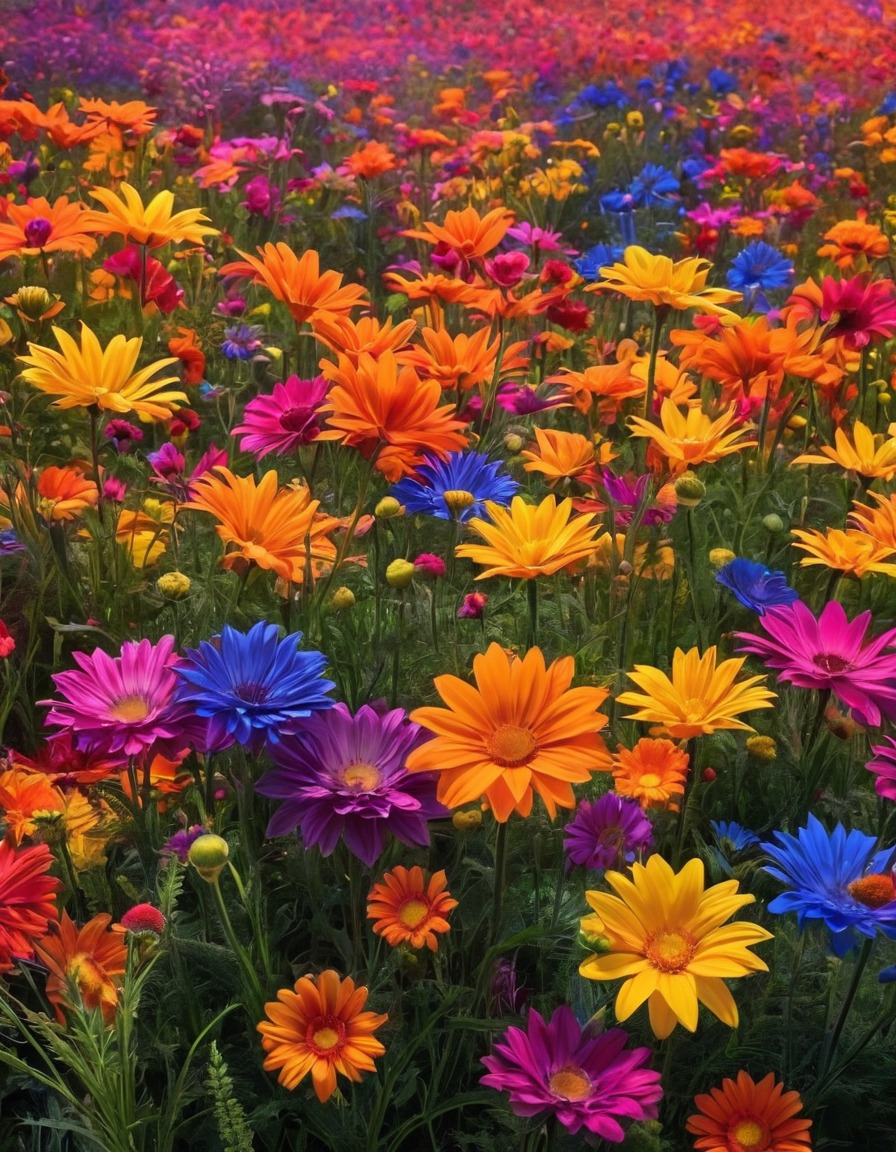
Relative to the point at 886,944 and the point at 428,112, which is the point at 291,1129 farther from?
the point at 428,112

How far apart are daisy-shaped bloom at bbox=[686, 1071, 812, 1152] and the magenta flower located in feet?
3.12

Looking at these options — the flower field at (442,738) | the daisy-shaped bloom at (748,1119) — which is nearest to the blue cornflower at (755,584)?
the flower field at (442,738)

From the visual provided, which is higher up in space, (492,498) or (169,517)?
(492,498)

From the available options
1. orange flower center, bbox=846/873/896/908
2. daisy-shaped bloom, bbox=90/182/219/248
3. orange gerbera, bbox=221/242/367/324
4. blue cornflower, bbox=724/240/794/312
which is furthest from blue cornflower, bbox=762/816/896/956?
blue cornflower, bbox=724/240/794/312

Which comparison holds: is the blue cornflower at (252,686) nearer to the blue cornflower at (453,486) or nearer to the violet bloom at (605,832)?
the violet bloom at (605,832)

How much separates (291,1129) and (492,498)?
3.09ft

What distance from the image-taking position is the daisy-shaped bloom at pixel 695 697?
123 cm

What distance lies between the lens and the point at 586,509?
1.76 metres

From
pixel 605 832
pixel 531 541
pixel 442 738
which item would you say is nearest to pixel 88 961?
pixel 442 738

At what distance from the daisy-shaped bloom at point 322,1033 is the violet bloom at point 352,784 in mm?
137

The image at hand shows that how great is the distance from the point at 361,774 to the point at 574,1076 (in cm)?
36

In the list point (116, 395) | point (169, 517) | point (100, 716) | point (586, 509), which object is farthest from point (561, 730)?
point (169, 517)

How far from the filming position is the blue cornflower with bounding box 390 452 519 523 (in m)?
1.75

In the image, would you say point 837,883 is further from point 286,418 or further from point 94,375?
point 94,375
